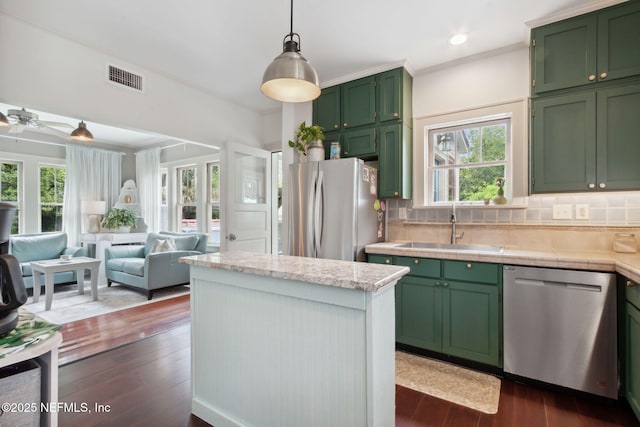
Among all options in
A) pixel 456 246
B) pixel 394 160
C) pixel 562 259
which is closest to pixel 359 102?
pixel 394 160

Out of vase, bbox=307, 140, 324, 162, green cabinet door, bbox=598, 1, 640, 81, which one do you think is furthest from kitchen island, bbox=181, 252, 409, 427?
green cabinet door, bbox=598, 1, 640, 81

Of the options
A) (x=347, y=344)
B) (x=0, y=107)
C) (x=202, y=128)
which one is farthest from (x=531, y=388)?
(x=0, y=107)

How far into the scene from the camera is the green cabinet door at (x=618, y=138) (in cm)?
211

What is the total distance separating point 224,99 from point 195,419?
350 cm

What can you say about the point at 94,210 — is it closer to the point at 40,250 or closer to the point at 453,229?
the point at 40,250

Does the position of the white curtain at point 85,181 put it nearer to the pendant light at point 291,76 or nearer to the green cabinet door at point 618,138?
the pendant light at point 291,76

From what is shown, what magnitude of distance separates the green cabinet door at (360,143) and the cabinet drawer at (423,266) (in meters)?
1.16

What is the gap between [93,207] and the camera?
5.82 metres

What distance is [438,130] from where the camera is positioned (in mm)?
3174

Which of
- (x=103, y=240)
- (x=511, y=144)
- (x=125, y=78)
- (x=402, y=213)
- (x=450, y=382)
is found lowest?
(x=450, y=382)

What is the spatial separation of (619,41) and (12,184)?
27.0ft

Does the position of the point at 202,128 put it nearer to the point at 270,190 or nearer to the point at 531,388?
the point at 270,190

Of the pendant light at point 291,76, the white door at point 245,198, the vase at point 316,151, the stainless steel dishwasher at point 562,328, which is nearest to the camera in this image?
the pendant light at point 291,76

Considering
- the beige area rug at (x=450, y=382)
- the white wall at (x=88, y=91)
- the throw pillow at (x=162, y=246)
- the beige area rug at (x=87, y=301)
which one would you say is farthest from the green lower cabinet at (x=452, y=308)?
the throw pillow at (x=162, y=246)
